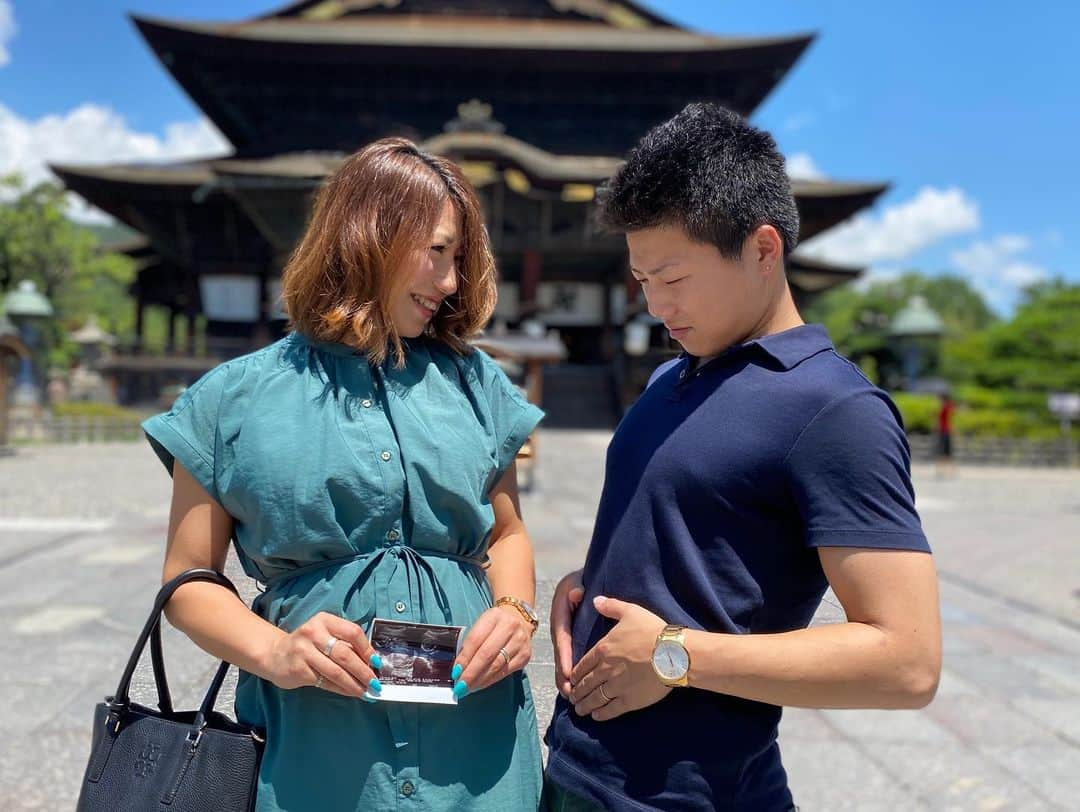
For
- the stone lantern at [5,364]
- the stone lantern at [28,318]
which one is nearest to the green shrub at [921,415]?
the stone lantern at [5,364]

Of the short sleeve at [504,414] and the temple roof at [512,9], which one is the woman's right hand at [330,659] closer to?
the short sleeve at [504,414]

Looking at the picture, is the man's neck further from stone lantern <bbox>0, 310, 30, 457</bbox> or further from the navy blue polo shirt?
stone lantern <bbox>0, 310, 30, 457</bbox>

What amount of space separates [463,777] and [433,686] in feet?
0.56

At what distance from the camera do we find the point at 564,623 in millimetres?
1308

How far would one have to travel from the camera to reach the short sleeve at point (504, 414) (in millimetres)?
1406

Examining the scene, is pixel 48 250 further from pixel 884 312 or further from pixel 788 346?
pixel 788 346

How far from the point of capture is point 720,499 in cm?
109

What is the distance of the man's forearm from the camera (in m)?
1.01

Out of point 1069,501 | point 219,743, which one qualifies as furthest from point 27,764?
point 1069,501

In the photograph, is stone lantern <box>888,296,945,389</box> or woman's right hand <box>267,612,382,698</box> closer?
woman's right hand <box>267,612,382,698</box>

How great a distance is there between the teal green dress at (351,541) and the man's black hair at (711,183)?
0.45 metres

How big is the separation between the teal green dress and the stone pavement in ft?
1.27

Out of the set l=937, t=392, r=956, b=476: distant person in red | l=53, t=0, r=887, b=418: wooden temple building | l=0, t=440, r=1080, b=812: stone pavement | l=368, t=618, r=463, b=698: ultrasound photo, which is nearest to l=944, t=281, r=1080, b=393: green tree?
l=53, t=0, r=887, b=418: wooden temple building

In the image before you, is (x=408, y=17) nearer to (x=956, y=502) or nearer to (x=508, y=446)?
(x=956, y=502)
